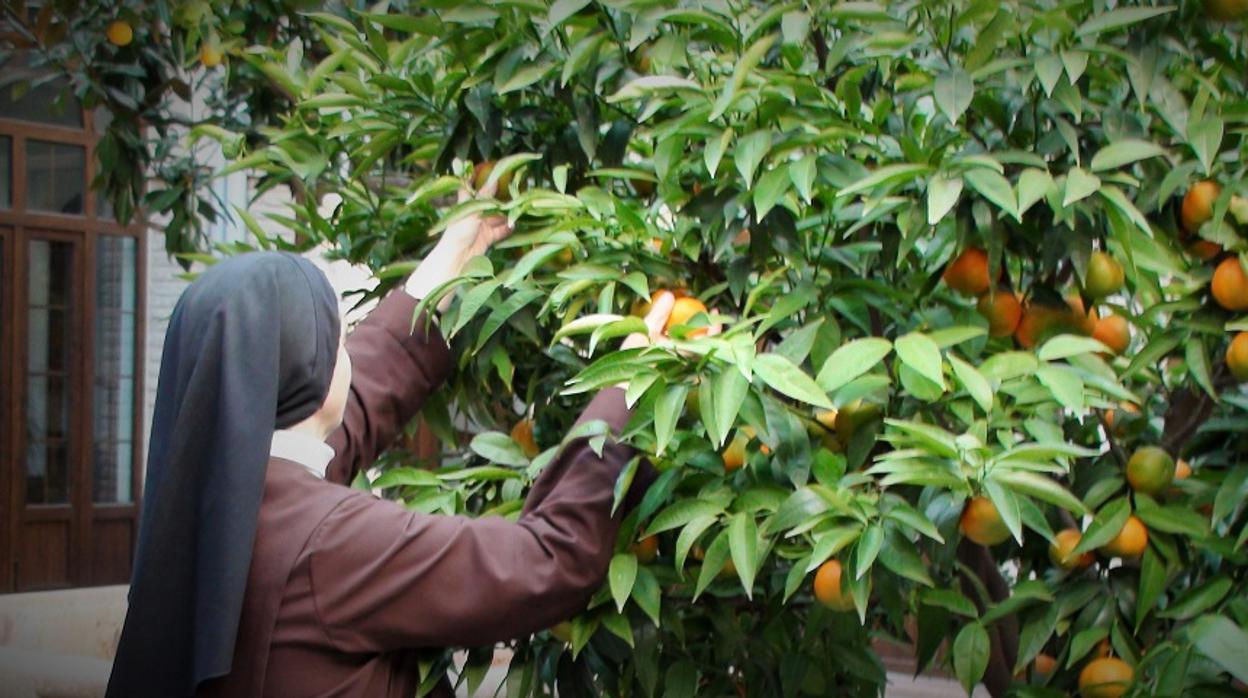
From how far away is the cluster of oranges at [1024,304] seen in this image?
121cm

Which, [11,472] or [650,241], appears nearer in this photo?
[650,241]

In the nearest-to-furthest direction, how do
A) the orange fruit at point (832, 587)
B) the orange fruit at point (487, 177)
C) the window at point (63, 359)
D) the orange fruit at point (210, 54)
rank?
the orange fruit at point (832, 587), the orange fruit at point (487, 177), the orange fruit at point (210, 54), the window at point (63, 359)

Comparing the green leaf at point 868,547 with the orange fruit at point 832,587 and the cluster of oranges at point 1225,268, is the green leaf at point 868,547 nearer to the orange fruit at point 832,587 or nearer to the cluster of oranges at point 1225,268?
the orange fruit at point 832,587

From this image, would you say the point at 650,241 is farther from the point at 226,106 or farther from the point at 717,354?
the point at 226,106

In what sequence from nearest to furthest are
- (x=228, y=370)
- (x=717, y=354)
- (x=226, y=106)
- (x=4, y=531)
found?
(x=717, y=354) < (x=228, y=370) < (x=226, y=106) < (x=4, y=531)

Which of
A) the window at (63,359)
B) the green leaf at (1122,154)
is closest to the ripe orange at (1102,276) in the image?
the green leaf at (1122,154)

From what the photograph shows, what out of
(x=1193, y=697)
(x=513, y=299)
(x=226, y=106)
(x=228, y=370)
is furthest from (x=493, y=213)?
(x=226, y=106)

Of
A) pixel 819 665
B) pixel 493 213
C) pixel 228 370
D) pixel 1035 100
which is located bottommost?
pixel 819 665

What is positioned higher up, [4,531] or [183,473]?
[183,473]

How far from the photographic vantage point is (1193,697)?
1077mm

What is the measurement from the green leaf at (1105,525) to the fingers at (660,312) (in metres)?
0.41

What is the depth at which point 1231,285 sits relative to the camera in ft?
3.82

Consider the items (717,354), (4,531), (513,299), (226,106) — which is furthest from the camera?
(4,531)

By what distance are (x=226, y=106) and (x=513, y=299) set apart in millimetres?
2412
